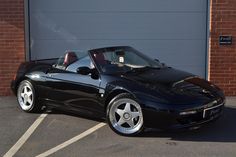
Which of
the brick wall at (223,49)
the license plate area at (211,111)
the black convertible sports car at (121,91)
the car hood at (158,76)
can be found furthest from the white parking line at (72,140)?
the brick wall at (223,49)

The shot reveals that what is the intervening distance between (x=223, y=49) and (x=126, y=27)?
210 centimetres

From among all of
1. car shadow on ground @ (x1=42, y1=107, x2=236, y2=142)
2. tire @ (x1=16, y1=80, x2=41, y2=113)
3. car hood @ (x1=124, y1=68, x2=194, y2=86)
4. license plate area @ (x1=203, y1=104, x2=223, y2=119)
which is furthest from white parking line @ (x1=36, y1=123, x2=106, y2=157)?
license plate area @ (x1=203, y1=104, x2=223, y2=119)

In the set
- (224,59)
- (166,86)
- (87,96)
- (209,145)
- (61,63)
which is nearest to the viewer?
(209,145)

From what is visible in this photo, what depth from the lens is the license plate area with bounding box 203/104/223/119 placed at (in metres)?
6.60

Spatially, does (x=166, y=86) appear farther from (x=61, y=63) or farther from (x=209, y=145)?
(x=61, y=63)

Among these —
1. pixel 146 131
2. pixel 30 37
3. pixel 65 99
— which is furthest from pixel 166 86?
pixel 30 37

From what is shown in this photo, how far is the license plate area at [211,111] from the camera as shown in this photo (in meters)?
6.60

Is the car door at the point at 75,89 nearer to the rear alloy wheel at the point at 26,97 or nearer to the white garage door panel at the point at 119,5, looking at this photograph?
the rear alloy wheel at the point at 26,97

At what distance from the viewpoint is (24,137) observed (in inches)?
268

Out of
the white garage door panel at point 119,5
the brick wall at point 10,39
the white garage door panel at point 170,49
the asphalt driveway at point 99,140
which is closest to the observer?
the asphalt driveway at point 99,140

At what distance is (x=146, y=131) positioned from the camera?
22.7 ft

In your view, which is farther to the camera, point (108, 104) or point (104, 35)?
point (104, 35)

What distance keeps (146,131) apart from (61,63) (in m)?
2.01

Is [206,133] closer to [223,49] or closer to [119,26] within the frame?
[223,49]
